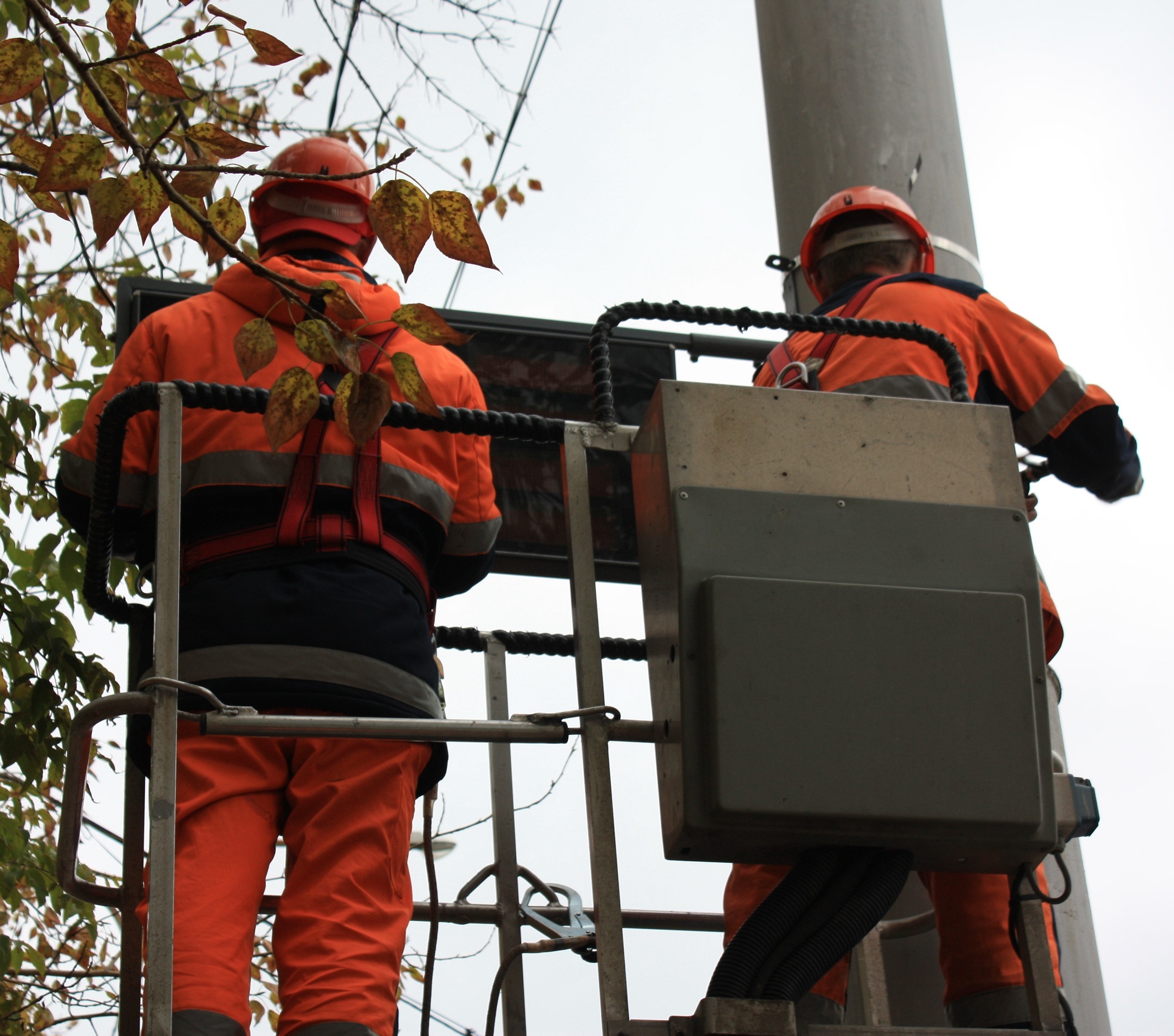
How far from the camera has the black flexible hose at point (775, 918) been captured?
2545 millimetres

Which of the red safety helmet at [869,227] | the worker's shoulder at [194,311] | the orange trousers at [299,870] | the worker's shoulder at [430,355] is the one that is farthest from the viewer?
the red safety helmet at [869,227]

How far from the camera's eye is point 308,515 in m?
3.06

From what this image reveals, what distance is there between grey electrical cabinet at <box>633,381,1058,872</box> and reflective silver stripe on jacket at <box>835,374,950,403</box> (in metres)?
0.78

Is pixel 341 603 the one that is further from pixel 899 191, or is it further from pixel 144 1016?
pixel 899 191

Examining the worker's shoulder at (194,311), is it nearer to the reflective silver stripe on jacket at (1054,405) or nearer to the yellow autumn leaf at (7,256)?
the yellow autumn leaf at (7,256)

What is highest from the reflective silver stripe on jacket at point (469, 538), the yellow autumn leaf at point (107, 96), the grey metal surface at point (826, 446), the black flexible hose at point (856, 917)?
the yellow autumn leaf at point (107, 96)

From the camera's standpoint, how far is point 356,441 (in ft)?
8.63

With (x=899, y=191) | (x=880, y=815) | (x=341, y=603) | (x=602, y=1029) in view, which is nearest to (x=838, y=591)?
(x=880, y=815)

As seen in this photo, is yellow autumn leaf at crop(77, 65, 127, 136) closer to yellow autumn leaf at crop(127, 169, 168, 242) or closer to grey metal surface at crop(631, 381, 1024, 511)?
yellow autumn leaf at crop(127, 169, 168, 242)

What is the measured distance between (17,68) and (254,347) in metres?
0.57

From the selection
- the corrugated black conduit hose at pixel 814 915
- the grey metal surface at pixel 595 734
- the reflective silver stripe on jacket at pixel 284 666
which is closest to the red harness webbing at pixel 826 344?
the grey metal surface at pixel 595 734

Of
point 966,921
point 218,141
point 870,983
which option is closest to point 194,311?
point 218,141

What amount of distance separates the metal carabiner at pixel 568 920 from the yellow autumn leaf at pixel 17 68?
1941mm

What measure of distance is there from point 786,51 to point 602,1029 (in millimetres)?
3449
